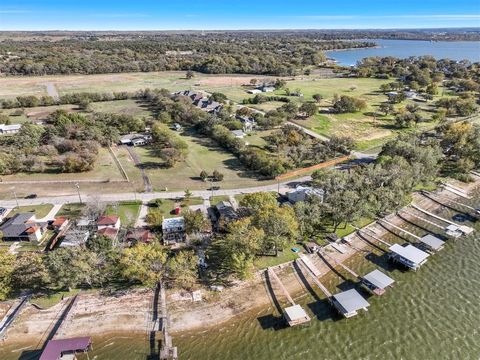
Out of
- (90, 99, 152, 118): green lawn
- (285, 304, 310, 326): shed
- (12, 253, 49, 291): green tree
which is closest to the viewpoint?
(285, 304, 310, 326): shed

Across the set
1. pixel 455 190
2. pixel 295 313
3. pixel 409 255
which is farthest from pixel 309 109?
pixel 295 313

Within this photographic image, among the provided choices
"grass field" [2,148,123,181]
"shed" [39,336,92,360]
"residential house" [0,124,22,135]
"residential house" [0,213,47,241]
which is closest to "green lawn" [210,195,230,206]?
"grass field" [2,148,123,181]

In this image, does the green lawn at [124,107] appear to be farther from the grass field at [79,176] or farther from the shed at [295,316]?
the shed at [295,316]

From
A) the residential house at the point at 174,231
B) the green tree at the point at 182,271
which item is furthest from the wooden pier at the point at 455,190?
the green tree at the point at 182,271

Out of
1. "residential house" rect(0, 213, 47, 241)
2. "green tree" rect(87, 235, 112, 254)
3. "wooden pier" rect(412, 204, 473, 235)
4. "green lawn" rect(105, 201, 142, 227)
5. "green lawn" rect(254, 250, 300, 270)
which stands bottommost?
"wooden pier" rect(412, 204, 473, 235)

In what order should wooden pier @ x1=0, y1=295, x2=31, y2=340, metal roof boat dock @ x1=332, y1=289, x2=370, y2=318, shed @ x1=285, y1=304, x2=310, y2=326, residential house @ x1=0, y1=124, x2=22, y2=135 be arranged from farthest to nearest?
residential house @ x1=0, y1=124, x2=22, y2=135 → metal roof boat dock @ x1=332, y1=289, x2=370, y2=318 → shed @ x1=285, y1=304, x2=310, y2=326 → wooden pier @ x1=0, y1=295, x2=31, y2=340

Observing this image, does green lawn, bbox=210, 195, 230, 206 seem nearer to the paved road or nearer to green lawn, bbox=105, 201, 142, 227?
Result: the paved road

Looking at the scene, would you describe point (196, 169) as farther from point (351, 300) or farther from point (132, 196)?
point (351, 300)
